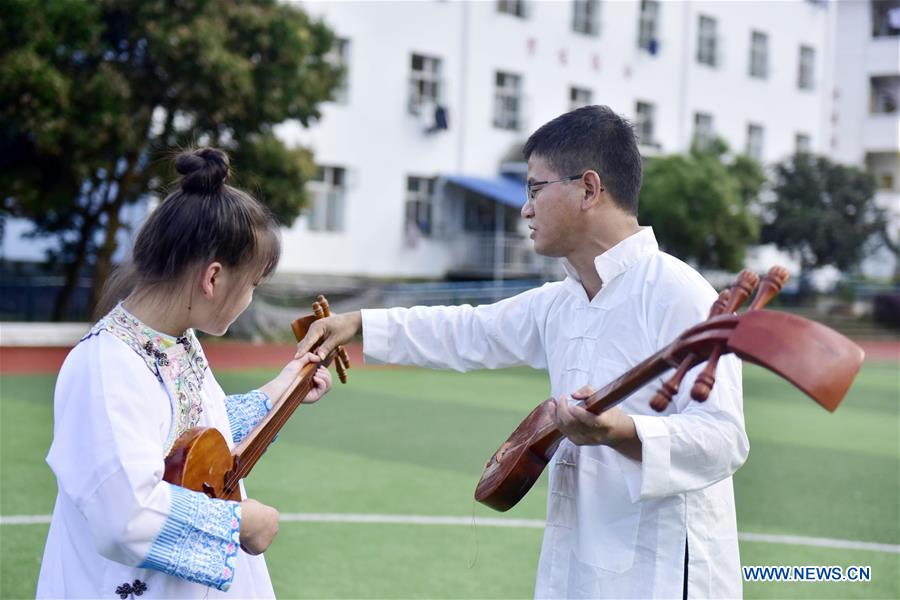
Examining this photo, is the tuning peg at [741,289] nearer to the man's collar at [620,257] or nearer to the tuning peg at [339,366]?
the man's collar at [620,257]

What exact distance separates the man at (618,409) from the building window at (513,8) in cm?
2458

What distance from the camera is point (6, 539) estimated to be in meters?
5.73

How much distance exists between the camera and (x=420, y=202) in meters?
26.4

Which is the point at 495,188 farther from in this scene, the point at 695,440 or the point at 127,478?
the point at 127,478

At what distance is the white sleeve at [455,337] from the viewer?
11.1ft

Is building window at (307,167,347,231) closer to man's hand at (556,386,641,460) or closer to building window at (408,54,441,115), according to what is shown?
building window at (408,54,441,115)

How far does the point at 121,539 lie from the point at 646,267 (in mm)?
1456

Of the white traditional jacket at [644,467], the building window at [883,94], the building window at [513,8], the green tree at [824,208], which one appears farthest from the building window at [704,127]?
the white traditional jacket at [644,467]

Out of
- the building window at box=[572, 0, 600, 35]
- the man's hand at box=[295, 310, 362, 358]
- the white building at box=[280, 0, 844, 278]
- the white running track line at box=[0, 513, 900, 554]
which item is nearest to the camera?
the man's hand at box=[295, 310, 362, 358]

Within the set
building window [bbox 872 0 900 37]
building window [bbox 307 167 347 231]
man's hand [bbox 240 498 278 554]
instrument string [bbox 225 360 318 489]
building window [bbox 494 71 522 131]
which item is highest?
building window [bbox 872 0 900 37]

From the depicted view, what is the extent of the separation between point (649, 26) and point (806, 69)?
8.67 meters

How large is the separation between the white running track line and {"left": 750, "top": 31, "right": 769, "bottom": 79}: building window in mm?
30510

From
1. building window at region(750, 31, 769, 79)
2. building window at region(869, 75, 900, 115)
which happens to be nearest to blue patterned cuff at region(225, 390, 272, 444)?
building window at region(750, 31, 769, 79)

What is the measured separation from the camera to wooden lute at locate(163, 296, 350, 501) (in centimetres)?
239
